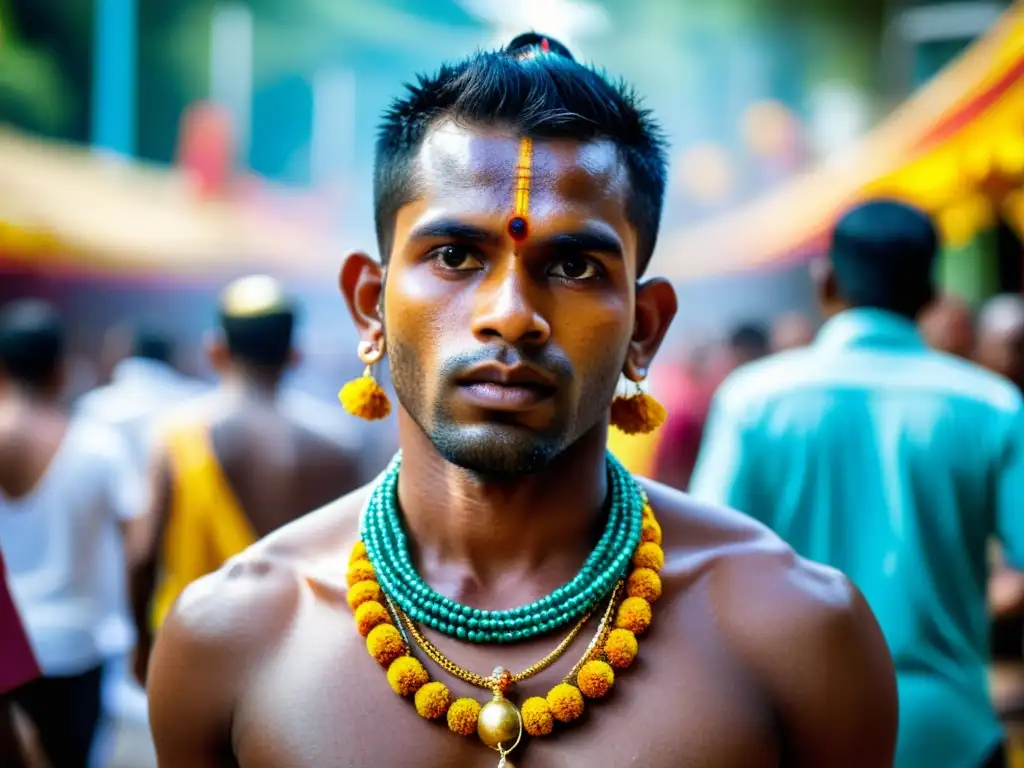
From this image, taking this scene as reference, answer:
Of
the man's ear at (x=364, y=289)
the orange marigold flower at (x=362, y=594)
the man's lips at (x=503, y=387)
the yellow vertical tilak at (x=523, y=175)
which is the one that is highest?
the yellow vertical tilak at (x=523, y=175)

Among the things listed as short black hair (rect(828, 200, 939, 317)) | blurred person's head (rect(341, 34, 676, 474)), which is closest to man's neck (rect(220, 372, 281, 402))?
short black hair (rect(828, 200, 939, 317))

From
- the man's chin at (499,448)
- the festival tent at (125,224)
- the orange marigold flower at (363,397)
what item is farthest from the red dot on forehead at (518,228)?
the festival tent at (125,224)

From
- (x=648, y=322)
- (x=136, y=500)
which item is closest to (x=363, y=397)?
(x=648, y=322)

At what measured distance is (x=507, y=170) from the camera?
174 centimetres

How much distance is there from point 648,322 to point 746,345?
5.12 m

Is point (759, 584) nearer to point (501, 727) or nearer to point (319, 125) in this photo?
point (501, 727)

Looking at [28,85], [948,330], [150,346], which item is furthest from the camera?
[28,85]

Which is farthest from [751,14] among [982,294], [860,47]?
[982,294]

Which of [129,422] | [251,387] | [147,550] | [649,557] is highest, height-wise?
[649,557]

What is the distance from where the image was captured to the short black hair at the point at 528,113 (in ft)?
5.84

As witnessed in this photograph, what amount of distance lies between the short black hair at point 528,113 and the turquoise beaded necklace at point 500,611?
0.46 meters

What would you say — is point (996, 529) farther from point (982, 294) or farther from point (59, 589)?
point (982, 294)

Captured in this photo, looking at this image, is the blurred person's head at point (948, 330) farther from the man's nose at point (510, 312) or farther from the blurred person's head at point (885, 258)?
the man's nose at point (510, 312)

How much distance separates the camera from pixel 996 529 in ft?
9.48
